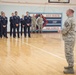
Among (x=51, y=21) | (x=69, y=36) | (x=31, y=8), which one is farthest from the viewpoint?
(x=51, y=21)

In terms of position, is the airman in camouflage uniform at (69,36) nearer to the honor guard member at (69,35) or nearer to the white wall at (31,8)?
the honor guard member at (69,35)

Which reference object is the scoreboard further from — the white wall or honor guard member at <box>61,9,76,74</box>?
honor guard member at <box>61,9,76,74</box>

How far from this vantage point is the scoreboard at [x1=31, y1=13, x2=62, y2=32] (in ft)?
76.6

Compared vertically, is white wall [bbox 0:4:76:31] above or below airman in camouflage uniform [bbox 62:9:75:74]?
above

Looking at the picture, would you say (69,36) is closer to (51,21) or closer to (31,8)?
(31,8)

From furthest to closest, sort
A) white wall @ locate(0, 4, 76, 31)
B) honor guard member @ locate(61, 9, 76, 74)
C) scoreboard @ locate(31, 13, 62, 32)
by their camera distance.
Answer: scoreboard @ locate(31, 13, 62, 32) < white wall @ locate(0, 4, 76, 31) < honor guard member @ locate(61, 9, 76, 74)

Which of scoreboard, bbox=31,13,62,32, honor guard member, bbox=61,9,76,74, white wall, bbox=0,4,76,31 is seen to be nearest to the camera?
honor guard member, bbox=61,9,76,74

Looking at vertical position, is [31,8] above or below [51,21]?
above

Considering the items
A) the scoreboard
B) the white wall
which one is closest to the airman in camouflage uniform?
the white wall

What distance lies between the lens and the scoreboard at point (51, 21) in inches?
919

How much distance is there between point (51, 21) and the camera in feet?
77.7

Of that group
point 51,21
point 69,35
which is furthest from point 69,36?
point 51,21

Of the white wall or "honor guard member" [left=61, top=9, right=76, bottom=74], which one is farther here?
the white wall

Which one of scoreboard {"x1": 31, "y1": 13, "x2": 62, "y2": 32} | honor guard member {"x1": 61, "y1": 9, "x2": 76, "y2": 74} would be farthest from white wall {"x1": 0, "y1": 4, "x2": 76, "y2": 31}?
honor guard member {"x1": 61, "y1": 9, "x2": 76, "y2": 74}
